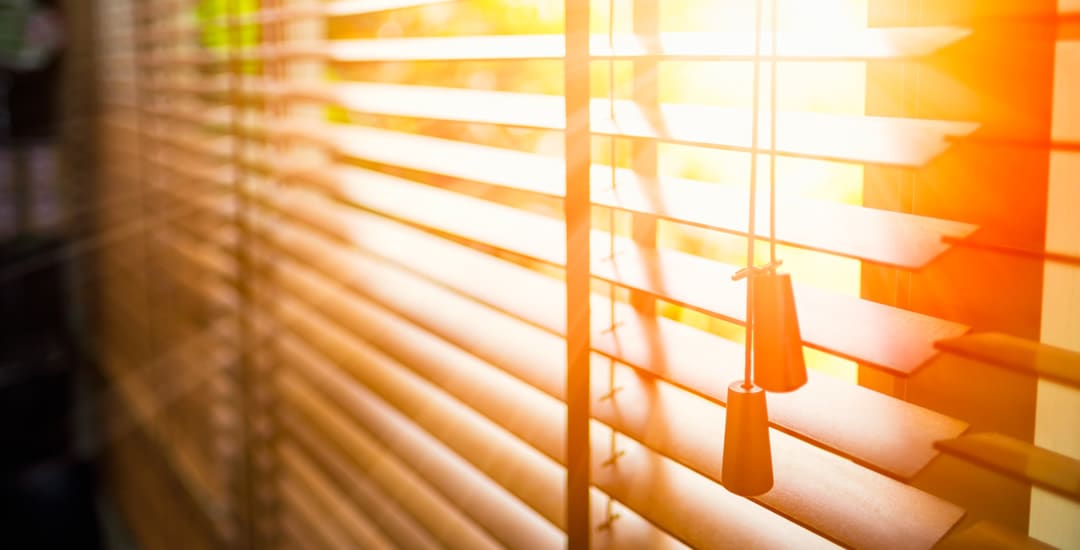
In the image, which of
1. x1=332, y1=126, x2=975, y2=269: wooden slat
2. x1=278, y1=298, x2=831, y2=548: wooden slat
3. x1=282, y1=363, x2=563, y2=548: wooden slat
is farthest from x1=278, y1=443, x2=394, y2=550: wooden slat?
x1=332, y1=126, x2=975, y2=269: wooden slat

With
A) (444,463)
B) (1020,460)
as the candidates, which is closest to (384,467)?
(444,463)

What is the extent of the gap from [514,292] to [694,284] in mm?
334

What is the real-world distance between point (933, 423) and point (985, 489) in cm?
10

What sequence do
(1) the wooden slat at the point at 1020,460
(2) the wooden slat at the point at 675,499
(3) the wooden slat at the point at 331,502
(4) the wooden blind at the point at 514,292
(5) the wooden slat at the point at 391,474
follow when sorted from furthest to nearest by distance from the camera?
(3) the wooden slat at the point at 331,502, (5) the wooden slat at the point at 391,474, (2) the wooden slat at the point at 675,499, (4) the wooden blind at the point at 514,292, (1) the wooden slat at the point at 1020,460

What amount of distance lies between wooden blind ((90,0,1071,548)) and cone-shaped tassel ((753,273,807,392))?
0.30 feet

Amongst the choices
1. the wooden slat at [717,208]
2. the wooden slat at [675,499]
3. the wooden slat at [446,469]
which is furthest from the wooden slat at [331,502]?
the wooden slat at [717,208]

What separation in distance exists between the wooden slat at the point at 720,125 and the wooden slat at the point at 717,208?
2.4 inches

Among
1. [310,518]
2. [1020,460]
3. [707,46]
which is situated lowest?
[310,518]

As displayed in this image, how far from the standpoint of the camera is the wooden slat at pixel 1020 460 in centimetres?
58

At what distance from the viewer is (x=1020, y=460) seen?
608 mm

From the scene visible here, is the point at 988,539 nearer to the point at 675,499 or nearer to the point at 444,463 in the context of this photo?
the point at 675,499

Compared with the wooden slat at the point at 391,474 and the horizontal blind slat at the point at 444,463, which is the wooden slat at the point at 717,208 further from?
the wooden slat at the point at 391,474

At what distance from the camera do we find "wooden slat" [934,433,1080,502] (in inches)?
22.7

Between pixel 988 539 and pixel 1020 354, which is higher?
pixel 1020 354
